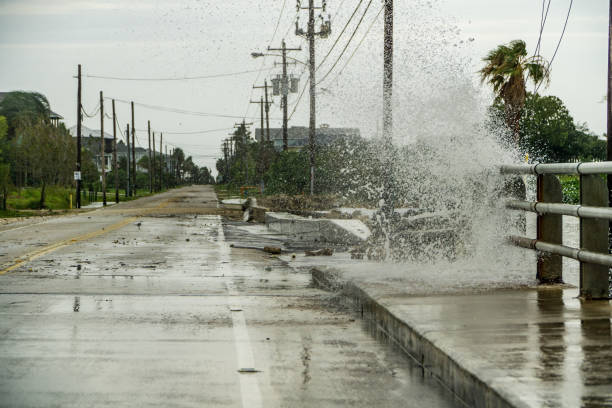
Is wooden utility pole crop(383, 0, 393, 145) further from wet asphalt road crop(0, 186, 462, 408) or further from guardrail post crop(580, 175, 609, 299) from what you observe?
guardrail post crop(580, 175, 609, 299)

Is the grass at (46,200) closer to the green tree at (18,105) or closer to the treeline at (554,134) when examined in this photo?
the green tree at (18,105)

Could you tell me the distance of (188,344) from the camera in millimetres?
7438

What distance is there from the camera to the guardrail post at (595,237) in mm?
8180

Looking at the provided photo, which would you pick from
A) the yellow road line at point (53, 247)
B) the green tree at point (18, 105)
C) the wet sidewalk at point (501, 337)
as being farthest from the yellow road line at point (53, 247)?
the green tree at point (18, 105)

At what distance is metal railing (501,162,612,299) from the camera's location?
26.3 ft

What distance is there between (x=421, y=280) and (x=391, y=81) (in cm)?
1165

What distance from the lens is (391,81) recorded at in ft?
68.6

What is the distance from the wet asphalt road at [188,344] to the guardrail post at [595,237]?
231cm

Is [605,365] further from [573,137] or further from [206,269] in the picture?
[573,137]

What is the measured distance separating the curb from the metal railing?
2023mm

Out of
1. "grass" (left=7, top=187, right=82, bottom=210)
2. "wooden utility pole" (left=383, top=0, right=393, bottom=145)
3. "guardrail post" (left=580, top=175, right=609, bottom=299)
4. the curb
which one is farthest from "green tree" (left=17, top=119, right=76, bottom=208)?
"guardrail post" (left=580, top=175, right=609, bottom=299)

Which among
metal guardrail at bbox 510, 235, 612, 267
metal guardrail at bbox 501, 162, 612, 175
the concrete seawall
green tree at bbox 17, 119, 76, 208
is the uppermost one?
green tree at bbox 17, 119, 76, 208

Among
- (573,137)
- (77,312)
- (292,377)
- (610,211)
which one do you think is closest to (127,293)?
(77,312)

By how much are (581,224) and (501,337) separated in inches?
91.2
